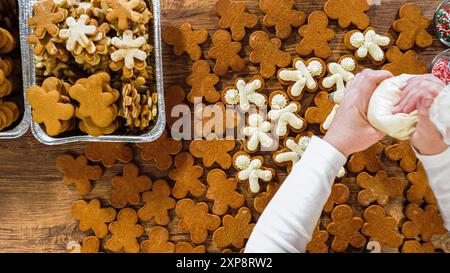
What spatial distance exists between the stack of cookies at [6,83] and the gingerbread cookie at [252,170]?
548mm

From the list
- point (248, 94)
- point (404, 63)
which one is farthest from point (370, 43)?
point (248, 94)

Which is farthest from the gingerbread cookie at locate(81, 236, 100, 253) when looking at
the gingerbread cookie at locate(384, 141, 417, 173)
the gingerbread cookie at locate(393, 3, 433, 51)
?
the gingerbread cookie at locate(393, 3, 433, 51)

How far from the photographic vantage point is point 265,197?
1100 mm

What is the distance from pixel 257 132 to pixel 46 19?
0.55 meters

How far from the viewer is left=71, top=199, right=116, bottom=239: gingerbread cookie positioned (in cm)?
112

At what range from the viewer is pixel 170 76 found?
111 centimetres

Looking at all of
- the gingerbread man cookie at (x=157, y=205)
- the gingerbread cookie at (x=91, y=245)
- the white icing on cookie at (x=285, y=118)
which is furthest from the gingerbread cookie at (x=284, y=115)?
the gingerbread cookie at (x=91, y=245)

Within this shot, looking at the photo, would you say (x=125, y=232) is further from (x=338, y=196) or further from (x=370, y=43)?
(x=370, y=43)

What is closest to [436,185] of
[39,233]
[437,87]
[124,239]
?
[437,87]

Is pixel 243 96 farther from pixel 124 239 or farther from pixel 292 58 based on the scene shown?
pixel 124 239

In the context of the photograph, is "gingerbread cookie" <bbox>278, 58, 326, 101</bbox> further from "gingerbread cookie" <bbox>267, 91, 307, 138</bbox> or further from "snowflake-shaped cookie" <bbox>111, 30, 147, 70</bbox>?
"snowflake-shaped cookie" <bbox>111, 30, 147, 70</bbox>

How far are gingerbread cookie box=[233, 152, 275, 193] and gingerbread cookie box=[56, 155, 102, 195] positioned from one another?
371 millimetres

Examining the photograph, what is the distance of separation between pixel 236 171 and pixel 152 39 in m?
0.40

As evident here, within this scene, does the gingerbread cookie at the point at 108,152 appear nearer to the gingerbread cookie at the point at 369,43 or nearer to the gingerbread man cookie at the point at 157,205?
the gingerbread man cookie at the point at 157,205
